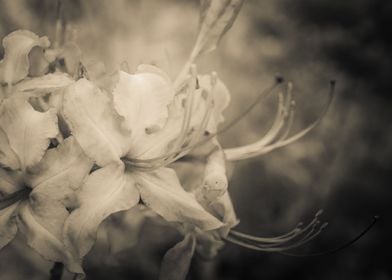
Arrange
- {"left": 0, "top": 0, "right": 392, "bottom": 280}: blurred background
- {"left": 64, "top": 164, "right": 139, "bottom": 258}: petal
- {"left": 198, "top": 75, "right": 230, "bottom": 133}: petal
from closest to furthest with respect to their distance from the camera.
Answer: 1. {"left": 64, "top": 164, "right": 139, "bottom": 258}: petal
2. {"left": 198, "top": 75, "right": 230, "bottom": 133}: petal
3. {"left": 0, "top": 0, "right": 392, "bottom": 280}: blurred background

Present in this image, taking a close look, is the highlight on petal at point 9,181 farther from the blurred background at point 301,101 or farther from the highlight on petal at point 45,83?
the blurred background at point 301,101

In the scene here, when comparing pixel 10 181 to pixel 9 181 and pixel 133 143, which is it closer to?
pixel 9 181

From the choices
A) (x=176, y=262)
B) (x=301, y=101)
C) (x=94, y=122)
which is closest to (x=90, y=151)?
(x=94, y=122)

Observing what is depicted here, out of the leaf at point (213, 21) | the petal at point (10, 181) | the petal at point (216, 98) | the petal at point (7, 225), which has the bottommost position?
the petal at point (7, 225)

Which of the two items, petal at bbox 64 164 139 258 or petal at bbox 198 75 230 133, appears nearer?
petal at bbox 64 164 139 258

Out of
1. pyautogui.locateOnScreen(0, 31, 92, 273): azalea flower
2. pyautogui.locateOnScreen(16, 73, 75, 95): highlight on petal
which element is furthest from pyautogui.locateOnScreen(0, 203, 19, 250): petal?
pyautogui.locateOnScreen(16, 73, 75, 95): highlight on petal

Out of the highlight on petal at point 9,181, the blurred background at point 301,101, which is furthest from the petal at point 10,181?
the blurred background at point 301,101

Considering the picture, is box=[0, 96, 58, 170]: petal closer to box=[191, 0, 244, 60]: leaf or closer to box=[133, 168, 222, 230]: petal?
box=[133, 168, 222, 230]: petal
